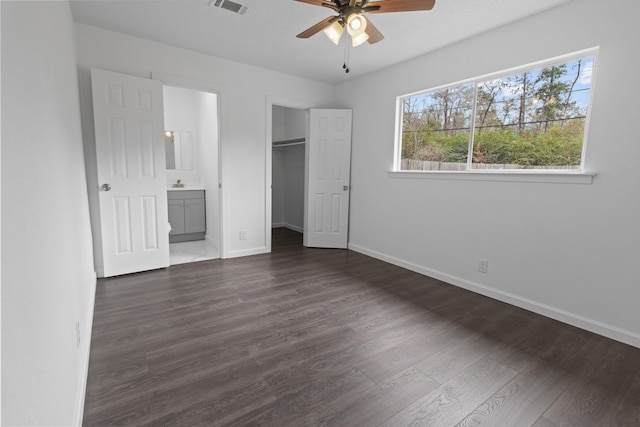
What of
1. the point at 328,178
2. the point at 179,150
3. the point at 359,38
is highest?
the point at 359,38

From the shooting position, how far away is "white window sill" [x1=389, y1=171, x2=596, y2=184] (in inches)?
97.2

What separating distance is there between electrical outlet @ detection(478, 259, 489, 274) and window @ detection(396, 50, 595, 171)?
0.94m

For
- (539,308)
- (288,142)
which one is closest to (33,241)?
(539,308)

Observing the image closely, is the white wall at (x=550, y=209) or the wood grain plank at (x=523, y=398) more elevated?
the white wall at (x=550, y=209)

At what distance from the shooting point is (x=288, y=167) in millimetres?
6562

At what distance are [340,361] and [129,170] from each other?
2.95 meters

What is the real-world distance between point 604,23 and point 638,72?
0.46m

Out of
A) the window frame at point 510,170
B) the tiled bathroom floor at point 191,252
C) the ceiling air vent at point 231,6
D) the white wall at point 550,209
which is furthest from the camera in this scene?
the tiled bathroom floor at point 191,252

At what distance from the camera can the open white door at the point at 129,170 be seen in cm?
317

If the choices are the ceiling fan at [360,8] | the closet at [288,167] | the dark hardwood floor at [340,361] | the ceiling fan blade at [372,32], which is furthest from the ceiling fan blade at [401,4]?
the closet at [288,167]

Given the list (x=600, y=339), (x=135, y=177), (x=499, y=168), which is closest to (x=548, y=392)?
(x=600, y=339)

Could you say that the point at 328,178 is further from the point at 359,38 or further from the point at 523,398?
the point at 523,398

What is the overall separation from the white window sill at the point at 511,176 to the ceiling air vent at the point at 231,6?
2486 mm

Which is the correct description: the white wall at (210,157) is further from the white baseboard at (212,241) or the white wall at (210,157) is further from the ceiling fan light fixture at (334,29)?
the ceiling fan light fixture at (334,29)
